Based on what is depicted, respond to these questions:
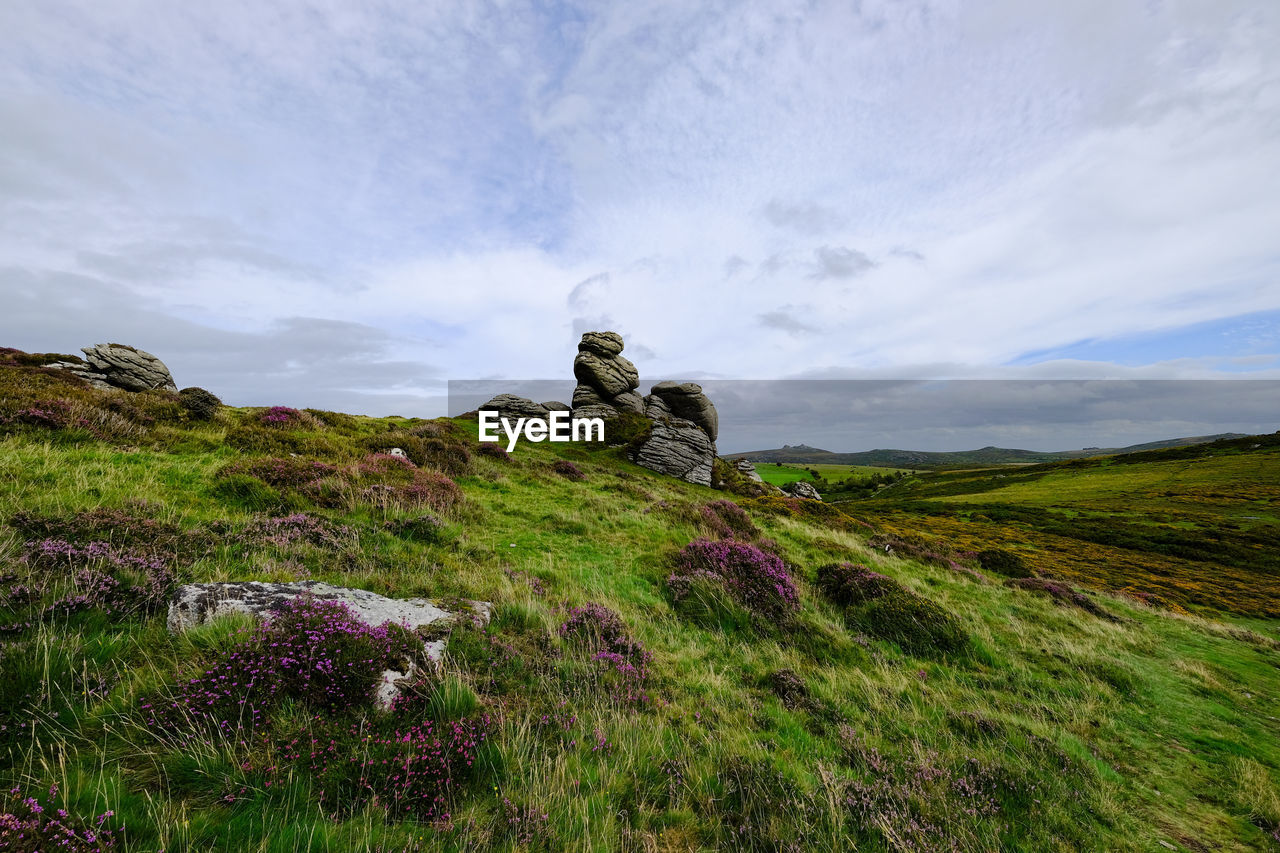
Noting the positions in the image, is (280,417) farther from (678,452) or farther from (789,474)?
(789,474)

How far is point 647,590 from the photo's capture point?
1054 cm

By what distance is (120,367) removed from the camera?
35.3 meters

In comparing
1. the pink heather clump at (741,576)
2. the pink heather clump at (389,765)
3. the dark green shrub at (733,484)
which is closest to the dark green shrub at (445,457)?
the pink heather clump at (741,576)

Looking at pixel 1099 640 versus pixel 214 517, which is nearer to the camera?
pixel 214 517

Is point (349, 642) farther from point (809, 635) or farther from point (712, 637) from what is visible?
point (809, 635)

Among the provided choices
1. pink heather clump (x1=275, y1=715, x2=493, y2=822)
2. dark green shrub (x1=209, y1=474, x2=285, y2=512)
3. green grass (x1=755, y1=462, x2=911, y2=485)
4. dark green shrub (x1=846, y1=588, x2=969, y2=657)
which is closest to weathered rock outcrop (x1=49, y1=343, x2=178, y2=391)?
dark green shrub (x1=209, y1=474, x2=285, y2=512)

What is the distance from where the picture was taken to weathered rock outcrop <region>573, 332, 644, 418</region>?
62.7 metres

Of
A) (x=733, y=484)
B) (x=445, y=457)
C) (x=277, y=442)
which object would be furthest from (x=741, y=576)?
(x=733, y=484)

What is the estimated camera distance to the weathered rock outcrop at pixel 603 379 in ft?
206

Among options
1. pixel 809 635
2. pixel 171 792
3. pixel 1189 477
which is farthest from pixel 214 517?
pixel 1189 477

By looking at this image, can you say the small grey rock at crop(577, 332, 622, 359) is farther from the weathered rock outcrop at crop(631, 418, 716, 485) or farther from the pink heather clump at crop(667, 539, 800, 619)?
the pink heather clump at crop(667, 539, 800, 619)

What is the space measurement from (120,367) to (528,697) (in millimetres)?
50005

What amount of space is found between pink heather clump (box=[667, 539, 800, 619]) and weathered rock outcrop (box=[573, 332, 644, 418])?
46918 millimetres

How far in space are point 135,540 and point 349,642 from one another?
15.6ft
